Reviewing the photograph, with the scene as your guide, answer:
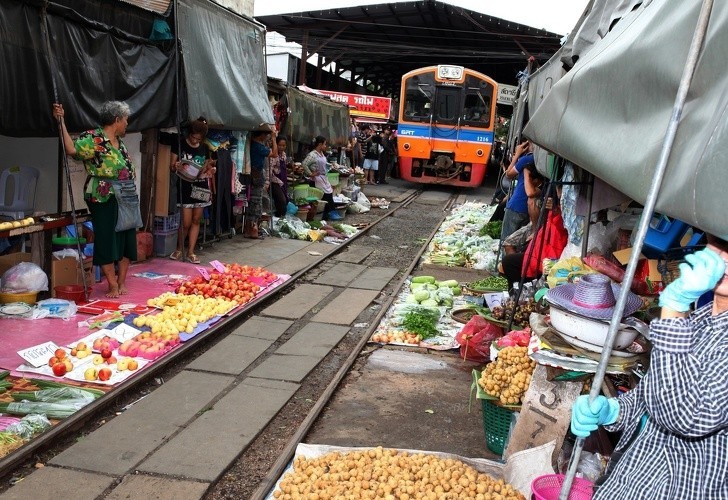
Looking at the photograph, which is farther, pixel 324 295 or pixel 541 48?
pixel 541 48

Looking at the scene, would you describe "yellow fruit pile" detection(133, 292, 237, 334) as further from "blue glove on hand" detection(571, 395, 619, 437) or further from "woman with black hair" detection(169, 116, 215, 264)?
"blue glove on hand" detection(571, 395, 619, 437)

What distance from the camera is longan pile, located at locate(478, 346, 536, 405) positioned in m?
4.27

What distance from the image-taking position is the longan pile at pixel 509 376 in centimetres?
427

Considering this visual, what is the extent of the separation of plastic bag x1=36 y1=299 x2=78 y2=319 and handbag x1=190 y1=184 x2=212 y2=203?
119 inches

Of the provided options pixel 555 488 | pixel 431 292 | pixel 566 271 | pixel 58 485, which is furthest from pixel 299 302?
pixel 555 488

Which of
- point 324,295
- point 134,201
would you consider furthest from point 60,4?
point 324,295

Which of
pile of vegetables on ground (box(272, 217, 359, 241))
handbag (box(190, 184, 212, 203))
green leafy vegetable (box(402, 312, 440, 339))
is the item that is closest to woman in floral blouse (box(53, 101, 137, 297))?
handbag (box(190, 184, 212, 203))

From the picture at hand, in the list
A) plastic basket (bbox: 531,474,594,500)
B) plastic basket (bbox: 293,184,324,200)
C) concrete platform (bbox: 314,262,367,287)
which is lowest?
concrete platform (bbox: 314,262,367,287)

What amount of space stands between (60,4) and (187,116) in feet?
8.02

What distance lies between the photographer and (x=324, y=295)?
9.03 m

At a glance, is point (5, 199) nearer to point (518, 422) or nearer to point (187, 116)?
point (187, 116)

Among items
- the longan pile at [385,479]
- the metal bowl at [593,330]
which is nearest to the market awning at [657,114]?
the metal bowl at [593,330]

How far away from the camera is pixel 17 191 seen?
25.7 ft

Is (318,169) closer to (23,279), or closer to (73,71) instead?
(73,71)
